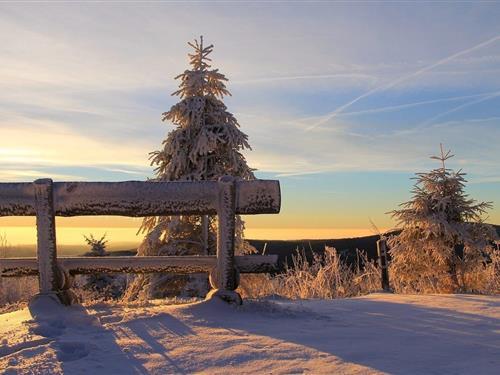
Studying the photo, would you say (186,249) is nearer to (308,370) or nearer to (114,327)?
(114,327)

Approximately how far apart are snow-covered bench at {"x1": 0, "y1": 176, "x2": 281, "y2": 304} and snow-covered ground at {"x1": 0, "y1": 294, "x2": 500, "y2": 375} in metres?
0.48

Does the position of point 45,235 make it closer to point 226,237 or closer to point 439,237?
point 226,237

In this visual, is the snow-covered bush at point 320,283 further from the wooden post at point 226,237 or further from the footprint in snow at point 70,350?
the footprint in snow at point 70,350

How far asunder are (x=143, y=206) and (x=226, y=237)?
1014 mm

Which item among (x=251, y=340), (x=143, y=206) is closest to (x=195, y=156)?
(x=143, y=206)

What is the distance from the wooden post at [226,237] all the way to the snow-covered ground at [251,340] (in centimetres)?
36

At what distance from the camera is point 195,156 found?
11508 mm

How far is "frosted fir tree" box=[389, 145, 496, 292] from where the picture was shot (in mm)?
11461

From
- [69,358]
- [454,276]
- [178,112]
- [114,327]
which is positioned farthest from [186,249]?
[69,358]

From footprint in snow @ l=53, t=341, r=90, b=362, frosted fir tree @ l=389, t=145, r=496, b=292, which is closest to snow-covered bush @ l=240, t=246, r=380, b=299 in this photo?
frosted fir tree @ l=389, t=145, r=496, b=292

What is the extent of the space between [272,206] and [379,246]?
25.5 ft

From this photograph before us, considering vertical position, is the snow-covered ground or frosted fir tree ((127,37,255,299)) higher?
frosted fir tree ((127,37,255,299))

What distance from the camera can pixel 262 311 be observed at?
516cm

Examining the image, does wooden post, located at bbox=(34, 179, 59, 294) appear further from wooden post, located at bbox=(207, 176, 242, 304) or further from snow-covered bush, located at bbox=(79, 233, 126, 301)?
snow-covered bush, located at bbox=(79, 233, 126, 301)
